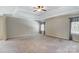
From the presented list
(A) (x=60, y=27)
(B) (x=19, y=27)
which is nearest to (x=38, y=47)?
(A) (x=60, y=27)

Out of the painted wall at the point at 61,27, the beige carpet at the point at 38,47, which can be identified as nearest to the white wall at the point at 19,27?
the painted wall at the point at 61,27

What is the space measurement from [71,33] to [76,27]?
688 mm

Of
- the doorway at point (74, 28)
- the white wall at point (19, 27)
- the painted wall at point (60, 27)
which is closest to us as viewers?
the doorway at point (74, 28)

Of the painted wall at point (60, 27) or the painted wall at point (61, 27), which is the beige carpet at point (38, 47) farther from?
the painted wall at point (60, 27)

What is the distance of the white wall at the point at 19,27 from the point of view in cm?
1076

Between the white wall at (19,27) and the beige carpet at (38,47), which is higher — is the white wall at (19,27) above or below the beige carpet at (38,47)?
above

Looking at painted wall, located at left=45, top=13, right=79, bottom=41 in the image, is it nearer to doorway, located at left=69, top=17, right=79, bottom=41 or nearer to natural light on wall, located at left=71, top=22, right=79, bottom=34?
doorway, located at left=69, top=17, right=79, bottom=41

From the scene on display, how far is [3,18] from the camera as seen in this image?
906 centimetres

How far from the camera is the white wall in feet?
35.3

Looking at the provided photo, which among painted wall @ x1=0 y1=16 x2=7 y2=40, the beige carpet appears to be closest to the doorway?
the beige carpet

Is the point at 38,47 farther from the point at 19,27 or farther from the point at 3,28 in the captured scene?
the point at 19,27

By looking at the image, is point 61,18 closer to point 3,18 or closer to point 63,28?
point 63,28

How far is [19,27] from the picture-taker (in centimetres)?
1205

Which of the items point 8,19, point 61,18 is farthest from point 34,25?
point 61,18
